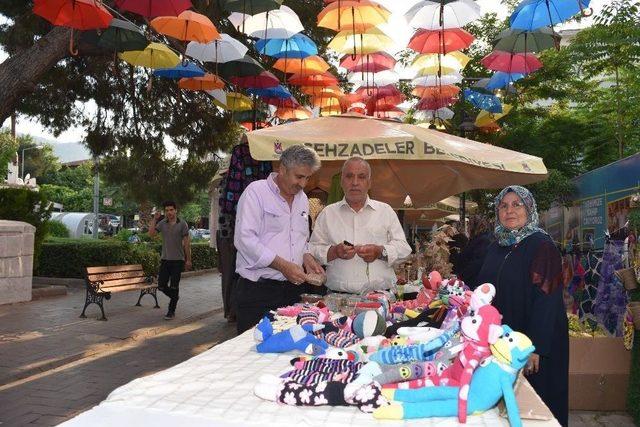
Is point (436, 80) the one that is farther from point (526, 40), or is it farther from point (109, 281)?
point (109, 281)

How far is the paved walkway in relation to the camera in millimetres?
5512

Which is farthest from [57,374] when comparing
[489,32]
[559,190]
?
[489,32]

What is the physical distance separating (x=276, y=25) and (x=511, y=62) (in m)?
3.71

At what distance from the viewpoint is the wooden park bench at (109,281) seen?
992 centimetres

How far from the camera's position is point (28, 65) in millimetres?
9328

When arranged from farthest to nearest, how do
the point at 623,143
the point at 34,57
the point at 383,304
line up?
1. the point at 623,143
2. the point at 34,57
3. the point at 383,304

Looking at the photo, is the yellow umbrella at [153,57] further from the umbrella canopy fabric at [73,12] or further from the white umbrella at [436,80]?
the white umbrella at [436,80]

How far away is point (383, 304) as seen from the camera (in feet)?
10.6

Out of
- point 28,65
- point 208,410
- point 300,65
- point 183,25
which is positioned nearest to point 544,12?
point 183,25

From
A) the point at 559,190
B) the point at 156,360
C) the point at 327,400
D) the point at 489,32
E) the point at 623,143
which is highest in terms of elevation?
the point at 489,32

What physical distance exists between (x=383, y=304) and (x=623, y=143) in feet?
46.3

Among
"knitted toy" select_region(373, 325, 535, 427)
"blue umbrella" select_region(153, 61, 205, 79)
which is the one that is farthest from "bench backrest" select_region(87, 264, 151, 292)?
"knitted toy" select_region(373, 325, 535, 427)

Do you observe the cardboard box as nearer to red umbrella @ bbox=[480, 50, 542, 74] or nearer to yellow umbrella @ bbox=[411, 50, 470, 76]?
red umbrella @ bbox=[480, 50, 542, 74]

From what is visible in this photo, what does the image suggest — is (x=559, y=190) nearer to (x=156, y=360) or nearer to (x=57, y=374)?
(x=156, y=360)
